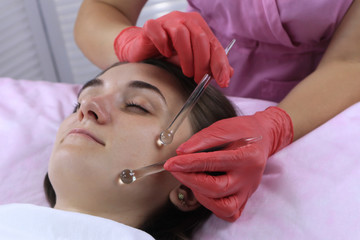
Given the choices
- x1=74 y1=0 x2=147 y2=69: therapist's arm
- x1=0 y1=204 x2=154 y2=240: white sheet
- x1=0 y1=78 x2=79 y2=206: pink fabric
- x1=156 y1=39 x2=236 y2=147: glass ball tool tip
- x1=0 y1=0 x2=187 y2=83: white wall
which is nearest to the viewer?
x1=0 y1=204 x2=154 y2=240: white sheet

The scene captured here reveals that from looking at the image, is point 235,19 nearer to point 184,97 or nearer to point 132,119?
point 184,97

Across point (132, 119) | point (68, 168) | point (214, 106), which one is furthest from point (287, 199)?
point (68, 168)

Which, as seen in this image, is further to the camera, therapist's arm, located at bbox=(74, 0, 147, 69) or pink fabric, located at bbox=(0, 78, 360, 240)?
therapist's arm, located at bbox=(74, 0, 147, 69)

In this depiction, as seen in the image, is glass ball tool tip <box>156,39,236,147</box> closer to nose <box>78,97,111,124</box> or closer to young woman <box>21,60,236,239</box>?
young woman <box>21,60,236,239</box>

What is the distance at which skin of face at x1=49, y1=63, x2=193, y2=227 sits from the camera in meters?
0.98

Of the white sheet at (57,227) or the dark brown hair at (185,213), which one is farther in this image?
the dark brown hair at (185,213)

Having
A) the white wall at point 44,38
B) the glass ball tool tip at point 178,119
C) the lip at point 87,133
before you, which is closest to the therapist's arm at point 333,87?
the glass ball tool tip at point 178,119

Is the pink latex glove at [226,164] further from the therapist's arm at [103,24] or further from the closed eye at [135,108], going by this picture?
the therapist's arm at [103,24]

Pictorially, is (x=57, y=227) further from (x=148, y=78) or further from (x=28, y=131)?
(x=28, y=131)

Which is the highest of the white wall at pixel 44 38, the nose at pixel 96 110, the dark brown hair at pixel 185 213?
the nose at pixel 96 110

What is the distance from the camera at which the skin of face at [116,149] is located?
98 cm

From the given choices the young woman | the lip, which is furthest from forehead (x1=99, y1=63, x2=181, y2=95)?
the lip

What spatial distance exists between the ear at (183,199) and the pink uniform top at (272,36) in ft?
1.97

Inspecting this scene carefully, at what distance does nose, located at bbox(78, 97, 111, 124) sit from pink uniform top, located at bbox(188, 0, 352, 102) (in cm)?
59
